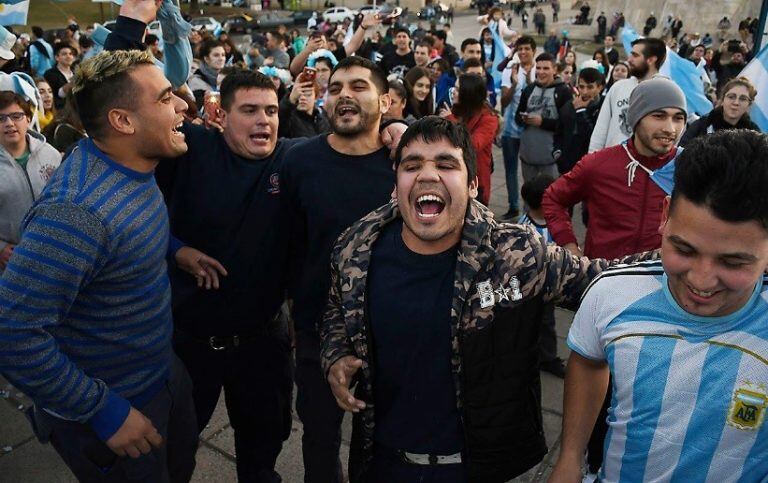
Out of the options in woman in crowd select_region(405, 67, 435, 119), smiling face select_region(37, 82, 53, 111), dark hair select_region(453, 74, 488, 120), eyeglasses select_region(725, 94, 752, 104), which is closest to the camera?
eyeglasses select_region(725, 94, 752, 104)

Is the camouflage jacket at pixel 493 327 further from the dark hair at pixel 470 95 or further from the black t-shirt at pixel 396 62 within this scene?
the black t-shirt at pixel 396 62

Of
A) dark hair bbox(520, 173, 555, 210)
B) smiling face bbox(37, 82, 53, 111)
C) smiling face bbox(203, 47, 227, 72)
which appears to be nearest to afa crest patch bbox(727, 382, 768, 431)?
dark hair bbox(520, 173, 555, 210)

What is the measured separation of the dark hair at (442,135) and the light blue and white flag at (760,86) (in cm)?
431

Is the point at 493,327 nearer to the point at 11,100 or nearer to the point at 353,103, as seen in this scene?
the point at 353,103

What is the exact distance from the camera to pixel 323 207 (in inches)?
109

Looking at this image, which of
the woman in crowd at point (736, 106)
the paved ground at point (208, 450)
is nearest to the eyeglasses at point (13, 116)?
the paved ground at point (208, 450)

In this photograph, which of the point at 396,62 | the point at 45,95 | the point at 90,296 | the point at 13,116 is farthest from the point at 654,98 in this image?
the point at 396,62

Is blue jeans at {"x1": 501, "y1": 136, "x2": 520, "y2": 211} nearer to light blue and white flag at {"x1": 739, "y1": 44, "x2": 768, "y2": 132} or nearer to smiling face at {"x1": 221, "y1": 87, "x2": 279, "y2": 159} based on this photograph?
light blue and white flag at {"x1": 739, "y1": 44, "x2": 768, "y2": 132}

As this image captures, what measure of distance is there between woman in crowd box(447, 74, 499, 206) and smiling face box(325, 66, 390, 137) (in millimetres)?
2626

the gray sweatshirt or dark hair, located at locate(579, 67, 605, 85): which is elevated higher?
dark hair, located at locate(579, 67, 605, 85)

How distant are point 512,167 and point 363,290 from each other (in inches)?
233

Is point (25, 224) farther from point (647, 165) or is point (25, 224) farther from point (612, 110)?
point (612, 110)

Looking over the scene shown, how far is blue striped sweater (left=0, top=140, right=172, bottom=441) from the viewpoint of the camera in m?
1.78

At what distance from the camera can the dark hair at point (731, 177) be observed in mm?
1371
